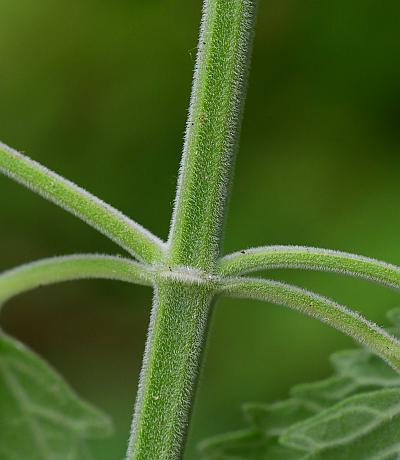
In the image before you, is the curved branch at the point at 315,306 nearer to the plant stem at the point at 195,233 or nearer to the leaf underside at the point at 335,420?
the plant stem at the point at 195,233

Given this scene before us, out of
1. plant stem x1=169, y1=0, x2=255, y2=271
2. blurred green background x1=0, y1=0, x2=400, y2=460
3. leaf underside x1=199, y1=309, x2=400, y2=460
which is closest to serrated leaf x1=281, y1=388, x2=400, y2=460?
leaf underside x1=199, y1=309, x2=400, y2=460

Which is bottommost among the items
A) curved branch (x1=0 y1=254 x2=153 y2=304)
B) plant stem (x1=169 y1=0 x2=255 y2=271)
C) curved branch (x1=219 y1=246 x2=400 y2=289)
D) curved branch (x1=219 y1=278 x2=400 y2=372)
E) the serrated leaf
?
the serrated leaf

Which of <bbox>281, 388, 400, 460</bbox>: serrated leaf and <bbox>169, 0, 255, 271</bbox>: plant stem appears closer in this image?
<bbox>169, 0, 255, 271</bbox>: plant stem

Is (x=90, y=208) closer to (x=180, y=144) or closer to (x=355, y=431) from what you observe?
(x=355, y=431)

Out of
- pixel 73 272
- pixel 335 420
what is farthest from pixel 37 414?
pixel 335 420

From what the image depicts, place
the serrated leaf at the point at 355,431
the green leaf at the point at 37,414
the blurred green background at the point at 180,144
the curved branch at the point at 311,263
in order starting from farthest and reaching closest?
the blurred green background at the point at 180,144 < the green leaf at the point at 37,414 < the serrated leaf at the point at 355,431 < the curved branch at the point at 311,263

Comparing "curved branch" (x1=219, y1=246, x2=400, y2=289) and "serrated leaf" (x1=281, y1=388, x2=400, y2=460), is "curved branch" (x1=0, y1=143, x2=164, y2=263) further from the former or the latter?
"serrated leaf" (x1=281, y1=388, x2=400, y2=460)

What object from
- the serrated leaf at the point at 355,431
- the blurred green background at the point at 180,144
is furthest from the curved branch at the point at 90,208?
the blurred green background at the point at 180,144

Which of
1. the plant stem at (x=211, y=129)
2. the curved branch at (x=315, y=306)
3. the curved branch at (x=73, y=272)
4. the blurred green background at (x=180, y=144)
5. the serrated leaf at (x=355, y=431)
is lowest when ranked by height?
the serrated leaf at (x=355, y=431)
